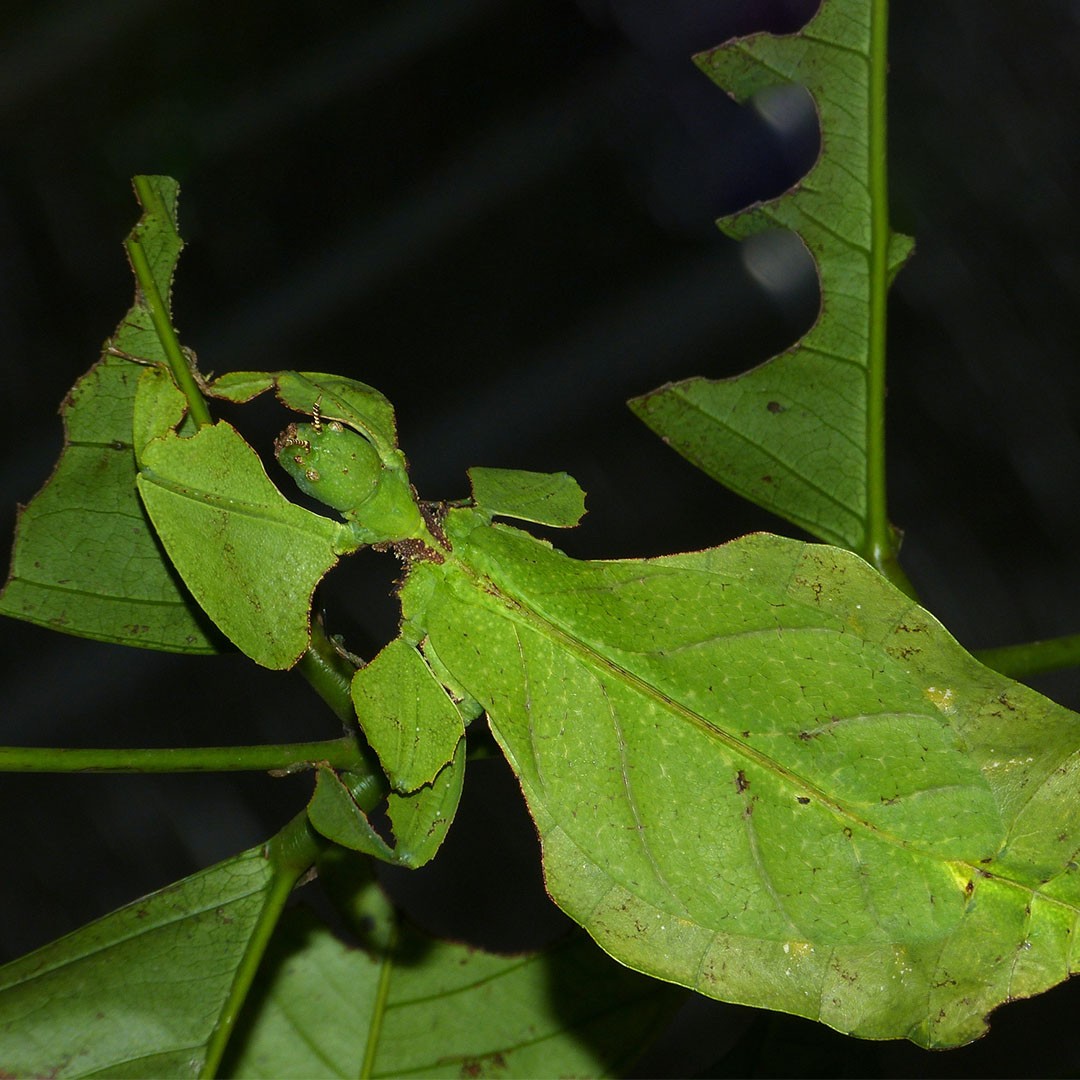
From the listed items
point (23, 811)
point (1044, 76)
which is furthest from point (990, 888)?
point (1044, 76)

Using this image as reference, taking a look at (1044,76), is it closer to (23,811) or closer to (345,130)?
(345,130)

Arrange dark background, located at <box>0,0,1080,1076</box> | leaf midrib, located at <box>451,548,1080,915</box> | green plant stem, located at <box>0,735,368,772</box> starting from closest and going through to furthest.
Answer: leaf midrib, located at <box>451,548,1080,915</box>
green plant stem, located at <box>0,735,368,772</box>
dark background, located at <box>0,0,1080,1076</box>

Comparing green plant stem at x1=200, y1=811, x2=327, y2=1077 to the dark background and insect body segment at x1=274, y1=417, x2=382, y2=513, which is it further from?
the dark background

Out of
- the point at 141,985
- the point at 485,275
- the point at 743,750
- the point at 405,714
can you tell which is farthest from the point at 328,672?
the point at 485,275

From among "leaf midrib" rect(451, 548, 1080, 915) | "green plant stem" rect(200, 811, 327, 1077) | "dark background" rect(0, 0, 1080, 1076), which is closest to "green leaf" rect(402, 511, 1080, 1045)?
"leaf midrib" rect(451, 548, 1080, 915)

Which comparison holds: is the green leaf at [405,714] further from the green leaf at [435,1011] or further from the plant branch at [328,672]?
the green leaf at [435,1011]
